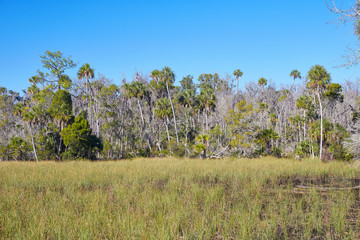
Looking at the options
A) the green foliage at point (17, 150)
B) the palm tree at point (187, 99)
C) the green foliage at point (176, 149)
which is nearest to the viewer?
the green foliage at point (17, 150)

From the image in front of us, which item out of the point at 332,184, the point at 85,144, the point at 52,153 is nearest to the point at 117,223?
the point at 332,184

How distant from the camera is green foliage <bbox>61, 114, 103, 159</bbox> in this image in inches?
992

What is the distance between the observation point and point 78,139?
83.3ft

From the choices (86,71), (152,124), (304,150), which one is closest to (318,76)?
(304,150)

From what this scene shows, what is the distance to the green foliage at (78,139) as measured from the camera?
82.6 feet

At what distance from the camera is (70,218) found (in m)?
5.03

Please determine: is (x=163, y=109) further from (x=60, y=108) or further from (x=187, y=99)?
(x=60, y=108)

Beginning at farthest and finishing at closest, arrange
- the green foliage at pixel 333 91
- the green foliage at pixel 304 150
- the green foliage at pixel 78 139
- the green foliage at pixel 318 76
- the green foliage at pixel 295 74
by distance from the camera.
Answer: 1. the green foliage at pixel 295 74
2. the green foliage at pixel 333 91
3. the green foliage at pixel 304 150
4. the green foliage at pixel 78 139
5. the green foliage at pixel 318 76

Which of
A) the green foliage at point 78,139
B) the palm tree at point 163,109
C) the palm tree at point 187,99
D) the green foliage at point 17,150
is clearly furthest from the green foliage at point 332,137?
the green foliage at point 17,150

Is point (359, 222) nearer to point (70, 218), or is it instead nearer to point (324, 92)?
point (70, 218)

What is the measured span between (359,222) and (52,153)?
28.5 m

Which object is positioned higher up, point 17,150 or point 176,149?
point 176,149

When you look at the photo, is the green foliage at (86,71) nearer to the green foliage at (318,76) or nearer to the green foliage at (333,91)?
the green foliage at (318,76)

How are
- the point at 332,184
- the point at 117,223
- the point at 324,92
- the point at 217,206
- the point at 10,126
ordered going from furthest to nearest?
1. the point at 10,126
2. the point at 324,92
3. the point at 332,184
4. the point at 217,206
5. the point at 117,223
